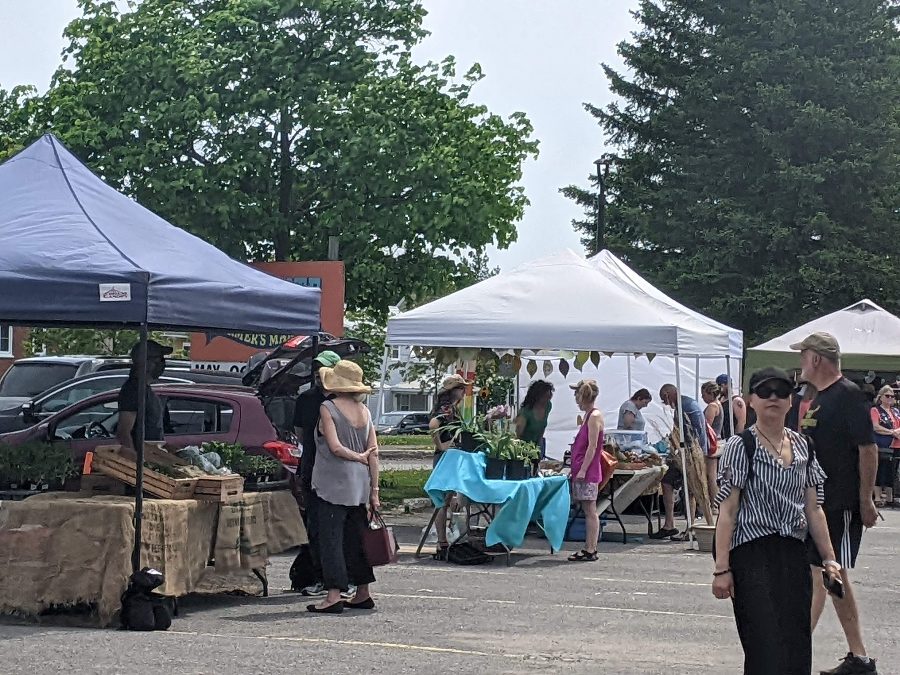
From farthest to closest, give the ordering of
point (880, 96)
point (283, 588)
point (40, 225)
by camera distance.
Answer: point (880, 96)
point (283, 588)
point (40, 225)

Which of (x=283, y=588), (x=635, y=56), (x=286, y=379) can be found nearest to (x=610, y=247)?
(x=635, y=56)

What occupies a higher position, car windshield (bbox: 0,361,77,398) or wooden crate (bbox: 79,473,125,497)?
car windshield (bbox: 0,361,77,398)

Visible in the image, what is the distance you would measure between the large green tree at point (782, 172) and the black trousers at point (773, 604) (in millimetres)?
35185

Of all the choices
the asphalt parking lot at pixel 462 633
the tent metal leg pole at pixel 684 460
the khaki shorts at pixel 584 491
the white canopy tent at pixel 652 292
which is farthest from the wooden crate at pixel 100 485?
the white canopy tent at pixel 652 292

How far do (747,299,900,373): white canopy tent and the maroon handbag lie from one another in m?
18.2

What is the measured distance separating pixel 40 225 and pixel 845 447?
5.55 metres

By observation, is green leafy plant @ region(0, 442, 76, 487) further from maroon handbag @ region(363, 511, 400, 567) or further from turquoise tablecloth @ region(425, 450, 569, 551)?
turquoise tablecloth @ region(425, 450, 569, 551)

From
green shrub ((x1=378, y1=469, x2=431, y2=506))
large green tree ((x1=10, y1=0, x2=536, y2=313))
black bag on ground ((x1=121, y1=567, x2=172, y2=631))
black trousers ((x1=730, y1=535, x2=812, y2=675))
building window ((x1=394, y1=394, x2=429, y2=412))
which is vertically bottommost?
building window ((x1=394, y1=394, x2=429, y2=412))

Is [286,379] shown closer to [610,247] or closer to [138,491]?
[138,491]

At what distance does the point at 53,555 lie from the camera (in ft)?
31.6

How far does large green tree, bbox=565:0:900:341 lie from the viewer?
135 feet

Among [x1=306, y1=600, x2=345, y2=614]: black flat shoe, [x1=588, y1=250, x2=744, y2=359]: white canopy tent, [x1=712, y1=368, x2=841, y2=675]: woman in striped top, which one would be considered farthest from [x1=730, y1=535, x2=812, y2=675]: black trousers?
[x1=588, y1=250, x2=744, y2=359]: white canopy tent

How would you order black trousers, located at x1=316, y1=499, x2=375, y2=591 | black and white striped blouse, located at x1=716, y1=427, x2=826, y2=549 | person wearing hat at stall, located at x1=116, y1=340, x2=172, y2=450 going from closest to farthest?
1. black and white striped blouse, located at x1=716, y1=427, x2=826, y2=549
2. black trousers, located at x1=316, y1=499, x2=375, y2=591
3. person wearing hat at stall, located at x1=116, y1=340, x2=172, y2=450

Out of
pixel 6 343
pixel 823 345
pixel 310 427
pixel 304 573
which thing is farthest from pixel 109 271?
pixel 6 343
